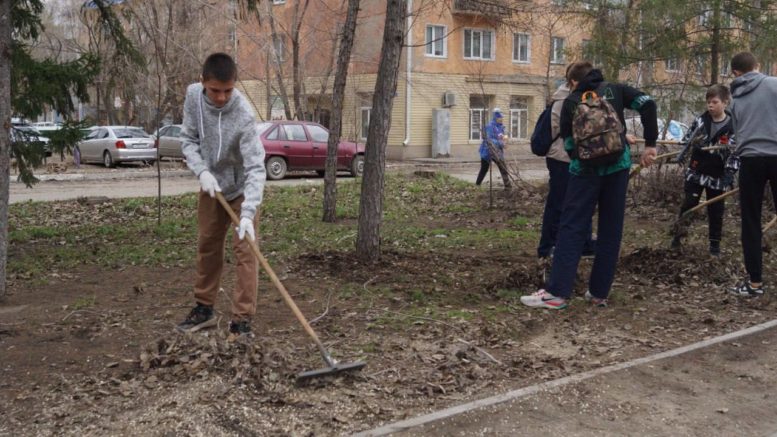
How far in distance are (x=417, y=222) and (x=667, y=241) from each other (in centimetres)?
341

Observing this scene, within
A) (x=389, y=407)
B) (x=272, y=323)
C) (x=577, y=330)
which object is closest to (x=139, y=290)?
(x=272, y=323)

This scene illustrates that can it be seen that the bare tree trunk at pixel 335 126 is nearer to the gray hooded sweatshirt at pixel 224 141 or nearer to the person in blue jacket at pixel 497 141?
the person in blue jacket at pixel 497 141

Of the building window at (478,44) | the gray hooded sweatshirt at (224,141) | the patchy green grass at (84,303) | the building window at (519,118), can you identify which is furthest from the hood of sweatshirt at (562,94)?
the building window at (519,118)

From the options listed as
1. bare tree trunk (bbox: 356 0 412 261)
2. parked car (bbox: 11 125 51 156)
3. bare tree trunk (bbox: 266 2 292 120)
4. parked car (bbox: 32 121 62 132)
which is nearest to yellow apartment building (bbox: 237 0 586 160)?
bare tree trunk (bbox: 266 2 292 120)

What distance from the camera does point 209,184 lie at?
15.8 ft

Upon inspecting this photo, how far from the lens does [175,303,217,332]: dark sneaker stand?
5.24 m

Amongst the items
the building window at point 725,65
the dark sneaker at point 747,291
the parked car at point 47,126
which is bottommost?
the dark sneaker at point 747,291

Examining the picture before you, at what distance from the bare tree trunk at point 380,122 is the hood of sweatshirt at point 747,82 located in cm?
289

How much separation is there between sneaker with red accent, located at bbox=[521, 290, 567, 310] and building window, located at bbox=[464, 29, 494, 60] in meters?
29.3

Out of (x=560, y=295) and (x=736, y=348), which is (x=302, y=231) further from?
(x=736, y=348)

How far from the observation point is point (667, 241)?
9.06m

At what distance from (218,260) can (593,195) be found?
282 centimetres

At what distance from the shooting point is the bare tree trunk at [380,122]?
6.96 meters

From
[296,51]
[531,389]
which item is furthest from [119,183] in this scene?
[531,389]
